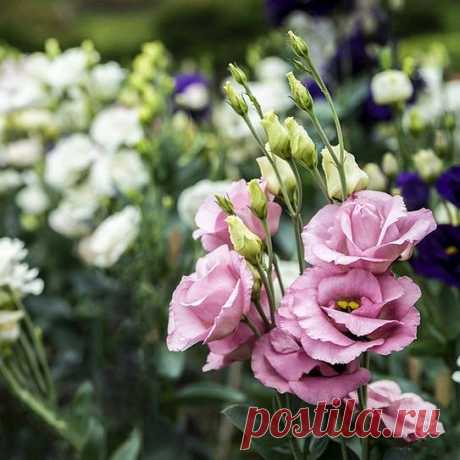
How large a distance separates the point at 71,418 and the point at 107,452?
139mm

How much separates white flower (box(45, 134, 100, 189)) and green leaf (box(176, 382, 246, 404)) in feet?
1.13

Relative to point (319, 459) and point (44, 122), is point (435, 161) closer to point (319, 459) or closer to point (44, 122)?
point (319, 459)

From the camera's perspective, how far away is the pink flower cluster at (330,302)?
20.6 inches

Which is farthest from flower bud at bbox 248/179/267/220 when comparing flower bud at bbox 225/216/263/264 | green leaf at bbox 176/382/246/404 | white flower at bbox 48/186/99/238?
white flower at bbox 48/186/99/238

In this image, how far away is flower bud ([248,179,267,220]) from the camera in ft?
1.81

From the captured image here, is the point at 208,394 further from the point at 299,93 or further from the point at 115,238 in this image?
the point at 299,93

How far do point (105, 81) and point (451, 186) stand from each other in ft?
2.32

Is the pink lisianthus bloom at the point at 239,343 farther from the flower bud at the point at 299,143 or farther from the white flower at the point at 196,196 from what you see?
the white flower at the point at 196,196

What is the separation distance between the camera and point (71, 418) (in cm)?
97

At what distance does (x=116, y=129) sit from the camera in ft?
3.92

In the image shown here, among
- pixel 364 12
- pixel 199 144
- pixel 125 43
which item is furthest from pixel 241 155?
pixel 125 43

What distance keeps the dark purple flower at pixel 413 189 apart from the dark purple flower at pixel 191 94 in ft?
2.02

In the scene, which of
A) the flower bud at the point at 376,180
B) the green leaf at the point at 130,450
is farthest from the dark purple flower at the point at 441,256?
the green leaf at the point at 130,450

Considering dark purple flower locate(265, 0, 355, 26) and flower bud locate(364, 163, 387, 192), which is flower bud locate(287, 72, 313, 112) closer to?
flower bud locate(364, 163, 387, 192)
